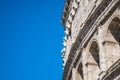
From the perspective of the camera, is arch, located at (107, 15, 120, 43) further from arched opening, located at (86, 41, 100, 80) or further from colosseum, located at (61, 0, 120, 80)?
arched opening, located at (86, 41, 100, 80)

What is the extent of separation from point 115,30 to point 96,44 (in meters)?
1.96

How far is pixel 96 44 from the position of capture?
78.9 feet

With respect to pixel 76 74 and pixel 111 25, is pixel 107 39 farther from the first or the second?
pixel 76 74

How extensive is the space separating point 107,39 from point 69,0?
1215 cm

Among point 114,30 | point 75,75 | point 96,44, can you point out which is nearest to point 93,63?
point 96,44

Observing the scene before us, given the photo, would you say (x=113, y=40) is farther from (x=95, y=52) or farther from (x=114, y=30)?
(x=95, y=52)

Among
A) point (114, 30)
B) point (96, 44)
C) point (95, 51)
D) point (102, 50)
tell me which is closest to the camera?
point (102, 50)

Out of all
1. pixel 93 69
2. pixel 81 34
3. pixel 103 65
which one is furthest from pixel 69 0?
pixel 103 65

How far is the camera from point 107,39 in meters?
22.1

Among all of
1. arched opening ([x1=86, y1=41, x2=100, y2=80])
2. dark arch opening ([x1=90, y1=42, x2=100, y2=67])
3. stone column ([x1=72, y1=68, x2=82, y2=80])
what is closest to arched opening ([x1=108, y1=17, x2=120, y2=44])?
arched opening ([x1=86, y1=41, x2=100, y2=80])

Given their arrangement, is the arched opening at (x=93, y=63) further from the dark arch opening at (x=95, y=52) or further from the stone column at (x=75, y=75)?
the stone column at (x=75, y=75)

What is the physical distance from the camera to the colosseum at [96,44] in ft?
68.5

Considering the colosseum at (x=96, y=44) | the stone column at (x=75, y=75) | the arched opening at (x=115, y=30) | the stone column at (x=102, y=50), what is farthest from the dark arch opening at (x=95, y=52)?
the stone column at (x=75, y=75)

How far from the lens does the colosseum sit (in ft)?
68.5
